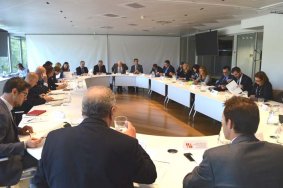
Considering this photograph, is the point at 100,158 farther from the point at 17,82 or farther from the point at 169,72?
the point at 169,72

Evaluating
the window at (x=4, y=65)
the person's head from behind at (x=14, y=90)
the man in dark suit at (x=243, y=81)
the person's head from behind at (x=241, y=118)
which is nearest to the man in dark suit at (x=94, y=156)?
the person's head from behind at (x=241, y=118)

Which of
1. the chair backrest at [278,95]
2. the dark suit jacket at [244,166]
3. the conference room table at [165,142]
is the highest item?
the dark suit jacket at [244,166]

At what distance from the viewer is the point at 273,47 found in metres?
6.70

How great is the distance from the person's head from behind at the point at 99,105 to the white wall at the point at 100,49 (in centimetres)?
1191

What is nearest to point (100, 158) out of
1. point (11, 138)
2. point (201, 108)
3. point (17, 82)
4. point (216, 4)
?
point (11, 138)

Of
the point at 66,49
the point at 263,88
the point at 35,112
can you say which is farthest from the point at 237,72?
the point at 66,49

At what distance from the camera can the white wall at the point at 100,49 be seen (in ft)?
41.2

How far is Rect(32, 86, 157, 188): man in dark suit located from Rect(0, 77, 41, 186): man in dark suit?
0.83 meters

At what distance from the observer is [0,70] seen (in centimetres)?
1050

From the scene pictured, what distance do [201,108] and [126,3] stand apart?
107 inches

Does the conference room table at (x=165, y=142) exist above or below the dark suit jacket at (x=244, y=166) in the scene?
below

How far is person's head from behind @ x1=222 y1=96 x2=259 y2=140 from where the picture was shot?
1269mm

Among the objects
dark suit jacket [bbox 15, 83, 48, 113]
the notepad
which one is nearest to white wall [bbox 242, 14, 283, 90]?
dark suit jacket [bbox 15, 83, 48, 113]

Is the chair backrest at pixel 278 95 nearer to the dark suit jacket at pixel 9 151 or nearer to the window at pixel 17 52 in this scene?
the dark suit jacket at pixel 9 151
